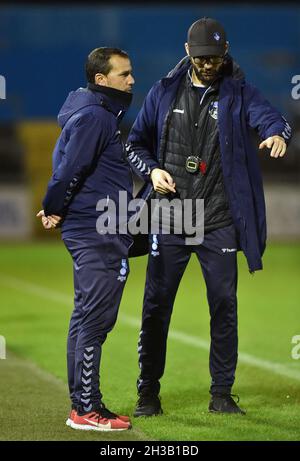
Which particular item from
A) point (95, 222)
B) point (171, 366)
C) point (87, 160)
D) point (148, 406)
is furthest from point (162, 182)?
point (171, 366)

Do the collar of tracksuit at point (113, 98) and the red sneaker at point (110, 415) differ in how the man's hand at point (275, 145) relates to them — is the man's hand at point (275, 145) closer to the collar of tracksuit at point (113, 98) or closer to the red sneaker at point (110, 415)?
the collar of tracksuit at point (113, 98)

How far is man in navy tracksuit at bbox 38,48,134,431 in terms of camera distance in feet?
19.0

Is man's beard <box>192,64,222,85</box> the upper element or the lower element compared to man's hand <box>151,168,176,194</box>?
upper

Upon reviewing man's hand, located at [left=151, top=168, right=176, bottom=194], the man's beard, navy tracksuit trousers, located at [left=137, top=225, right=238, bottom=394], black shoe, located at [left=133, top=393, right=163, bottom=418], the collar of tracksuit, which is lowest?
black shoe, located at [left=133, top=393, right=163, bottom=418]

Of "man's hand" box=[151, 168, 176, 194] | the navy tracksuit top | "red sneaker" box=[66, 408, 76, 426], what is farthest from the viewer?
"man's hand" box=[151, 168, 176, 194]

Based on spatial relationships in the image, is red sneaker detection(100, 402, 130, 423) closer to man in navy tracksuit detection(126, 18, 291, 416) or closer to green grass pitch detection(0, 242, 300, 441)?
green grass pitch detection(0, 242, 300, 441)

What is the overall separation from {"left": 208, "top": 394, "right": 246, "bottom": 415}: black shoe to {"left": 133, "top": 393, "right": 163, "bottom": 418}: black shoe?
0.33 metres

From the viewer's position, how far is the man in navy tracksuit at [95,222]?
5805mm

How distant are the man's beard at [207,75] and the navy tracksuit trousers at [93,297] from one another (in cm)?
115

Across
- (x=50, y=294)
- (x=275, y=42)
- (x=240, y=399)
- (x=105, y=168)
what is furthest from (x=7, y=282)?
(x=275, y=42)

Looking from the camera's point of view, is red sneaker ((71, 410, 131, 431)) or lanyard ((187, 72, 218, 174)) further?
lanyard ((187, 72, 218, 174))

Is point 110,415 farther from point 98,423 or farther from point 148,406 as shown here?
point 148,406

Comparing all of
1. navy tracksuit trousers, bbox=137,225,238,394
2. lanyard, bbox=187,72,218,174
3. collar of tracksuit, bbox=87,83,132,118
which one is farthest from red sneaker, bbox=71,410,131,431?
collar of tracksuit, bbox=87,83,132,118

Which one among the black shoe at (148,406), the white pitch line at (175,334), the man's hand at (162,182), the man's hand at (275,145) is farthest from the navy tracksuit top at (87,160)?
the white pitch line at (175,334)
